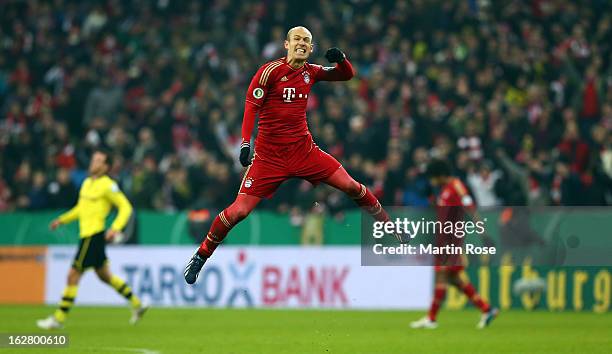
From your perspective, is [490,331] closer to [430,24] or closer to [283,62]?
[283,62]

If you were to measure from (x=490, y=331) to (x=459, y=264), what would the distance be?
1056 mm

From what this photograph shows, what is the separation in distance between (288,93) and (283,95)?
0.06 meters

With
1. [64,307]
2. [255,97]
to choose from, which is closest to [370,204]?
[255,97]

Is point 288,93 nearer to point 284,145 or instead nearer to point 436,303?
point 284,145

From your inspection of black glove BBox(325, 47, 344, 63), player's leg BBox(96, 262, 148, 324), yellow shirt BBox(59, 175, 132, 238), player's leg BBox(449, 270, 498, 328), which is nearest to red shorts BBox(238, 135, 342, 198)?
black glove BBox(325, 47, 344, 63)

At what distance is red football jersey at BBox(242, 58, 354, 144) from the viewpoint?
11.8 metres

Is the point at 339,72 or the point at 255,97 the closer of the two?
the point at 255,97

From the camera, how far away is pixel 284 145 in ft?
39.7

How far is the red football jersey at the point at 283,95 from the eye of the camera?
11805 mm

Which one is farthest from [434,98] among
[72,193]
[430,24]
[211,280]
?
[72,193]

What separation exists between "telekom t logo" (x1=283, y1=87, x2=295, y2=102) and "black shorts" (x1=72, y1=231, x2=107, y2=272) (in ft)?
18.0

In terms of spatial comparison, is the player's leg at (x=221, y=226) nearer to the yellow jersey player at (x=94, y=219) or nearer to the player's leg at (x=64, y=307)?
the yellow jersey player at (x=94, y=219)

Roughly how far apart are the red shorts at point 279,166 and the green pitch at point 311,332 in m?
1.89

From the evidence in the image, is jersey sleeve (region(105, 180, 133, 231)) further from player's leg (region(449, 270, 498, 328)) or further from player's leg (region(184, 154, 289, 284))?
player's leg (region(449, 270, 498, 328))
